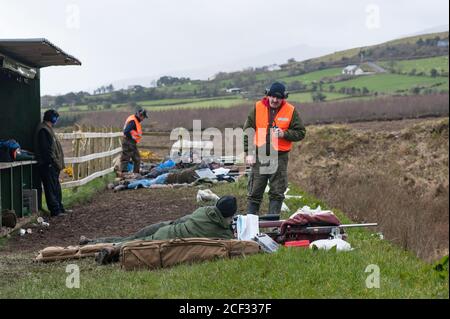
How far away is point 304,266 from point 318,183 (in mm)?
14486

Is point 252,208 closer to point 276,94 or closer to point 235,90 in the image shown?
point 276,94

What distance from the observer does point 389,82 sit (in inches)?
1933

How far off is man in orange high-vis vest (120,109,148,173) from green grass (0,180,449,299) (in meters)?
12.3

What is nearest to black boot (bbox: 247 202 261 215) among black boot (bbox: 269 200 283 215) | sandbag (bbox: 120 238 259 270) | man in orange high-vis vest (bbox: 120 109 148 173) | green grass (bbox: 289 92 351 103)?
black boot (bbox: 269 200 283 215)

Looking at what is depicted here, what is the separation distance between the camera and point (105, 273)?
7.90m

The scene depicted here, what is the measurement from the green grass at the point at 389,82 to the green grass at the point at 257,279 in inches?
1517

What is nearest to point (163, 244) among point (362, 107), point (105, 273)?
point (105, 273)

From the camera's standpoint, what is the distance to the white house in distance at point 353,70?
5680cm

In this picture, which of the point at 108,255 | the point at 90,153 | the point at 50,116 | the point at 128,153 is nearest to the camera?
the point at 108,255

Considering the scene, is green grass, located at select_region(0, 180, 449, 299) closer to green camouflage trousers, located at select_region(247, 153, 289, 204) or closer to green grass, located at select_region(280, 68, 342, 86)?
green camouflage trousers, located at select_region(247, 153, 289, 204)

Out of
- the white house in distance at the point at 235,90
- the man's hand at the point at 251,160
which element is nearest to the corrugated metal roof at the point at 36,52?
the man's hand at the point at 251,160

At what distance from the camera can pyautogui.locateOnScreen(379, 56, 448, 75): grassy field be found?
47047 mm

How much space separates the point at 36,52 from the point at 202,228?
5.53m

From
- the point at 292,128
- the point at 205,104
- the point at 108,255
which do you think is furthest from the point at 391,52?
the point at 108,255
